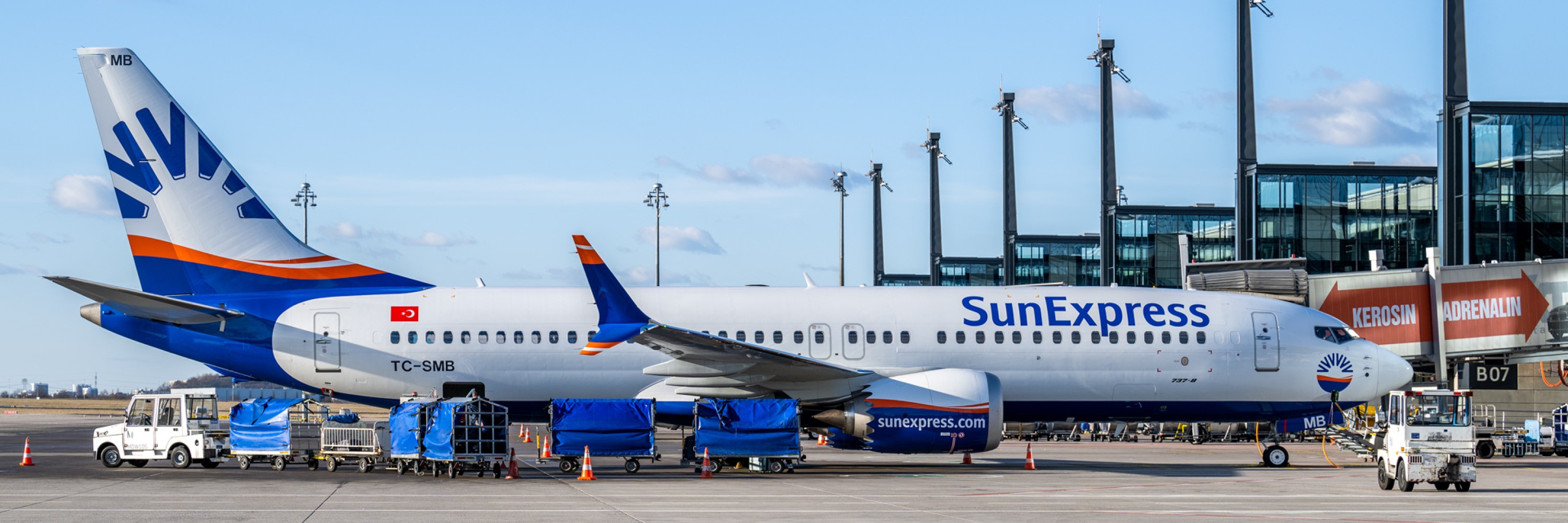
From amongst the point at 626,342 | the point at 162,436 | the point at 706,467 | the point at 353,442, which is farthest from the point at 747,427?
the point at 162,436

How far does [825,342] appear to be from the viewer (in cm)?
2712

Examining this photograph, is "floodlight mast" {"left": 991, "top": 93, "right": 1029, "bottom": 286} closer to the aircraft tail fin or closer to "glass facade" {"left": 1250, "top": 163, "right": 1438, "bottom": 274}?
"glass facade" {"left": 1250, "top": 163, "right": 1438, "bottom": 274}

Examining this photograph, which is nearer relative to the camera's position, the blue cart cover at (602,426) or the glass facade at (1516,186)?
the blue cart cover at (602,426)

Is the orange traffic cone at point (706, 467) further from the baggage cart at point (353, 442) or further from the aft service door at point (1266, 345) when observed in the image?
the aft service door at point (1266, 345)

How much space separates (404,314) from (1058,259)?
55280mm

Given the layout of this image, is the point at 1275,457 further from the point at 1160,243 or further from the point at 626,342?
the point at 1160,243

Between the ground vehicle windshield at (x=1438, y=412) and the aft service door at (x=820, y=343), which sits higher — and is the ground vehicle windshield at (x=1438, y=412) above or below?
below

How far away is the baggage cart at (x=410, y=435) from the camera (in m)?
24.5

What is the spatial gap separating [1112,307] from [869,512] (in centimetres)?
1198

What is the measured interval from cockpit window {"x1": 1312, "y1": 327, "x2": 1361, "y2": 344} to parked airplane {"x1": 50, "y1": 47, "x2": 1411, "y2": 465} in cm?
6

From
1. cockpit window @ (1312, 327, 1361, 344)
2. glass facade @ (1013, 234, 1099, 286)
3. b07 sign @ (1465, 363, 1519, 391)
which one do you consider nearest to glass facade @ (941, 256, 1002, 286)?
glass facade @ (1013, 234, 1099, 286)

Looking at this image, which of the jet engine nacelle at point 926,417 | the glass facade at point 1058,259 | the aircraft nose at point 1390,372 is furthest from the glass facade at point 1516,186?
the glass facade at point 1058,259

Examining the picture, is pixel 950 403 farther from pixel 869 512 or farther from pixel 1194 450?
pixel 1194 450

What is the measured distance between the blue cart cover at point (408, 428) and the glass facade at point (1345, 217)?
105ft
